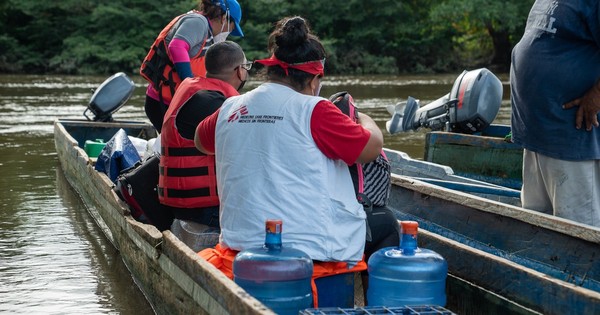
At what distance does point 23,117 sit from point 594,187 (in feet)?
41.5

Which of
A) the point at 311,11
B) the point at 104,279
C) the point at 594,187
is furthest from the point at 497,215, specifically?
the point at 311,11

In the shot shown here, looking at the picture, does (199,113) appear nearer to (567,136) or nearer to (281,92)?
(281,92)

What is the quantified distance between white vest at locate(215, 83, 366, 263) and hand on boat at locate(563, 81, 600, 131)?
129cm

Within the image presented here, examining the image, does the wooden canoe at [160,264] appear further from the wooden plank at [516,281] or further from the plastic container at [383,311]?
the wooden plank at [516,281]

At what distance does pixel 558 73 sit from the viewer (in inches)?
165

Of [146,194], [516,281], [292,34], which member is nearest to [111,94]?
[146,194]

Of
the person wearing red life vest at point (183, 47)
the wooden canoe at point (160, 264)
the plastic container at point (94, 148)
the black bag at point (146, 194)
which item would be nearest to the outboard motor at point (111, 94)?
the plastic container at point (94, 148)

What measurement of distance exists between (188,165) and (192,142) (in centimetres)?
11

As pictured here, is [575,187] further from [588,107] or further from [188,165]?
[188,165]

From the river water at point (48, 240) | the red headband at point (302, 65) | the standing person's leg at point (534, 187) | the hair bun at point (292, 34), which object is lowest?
the river water at point (48, 240)

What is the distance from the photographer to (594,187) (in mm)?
4262

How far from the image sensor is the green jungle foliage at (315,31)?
103ft

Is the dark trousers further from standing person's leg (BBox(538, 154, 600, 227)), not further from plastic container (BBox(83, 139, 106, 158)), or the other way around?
standing person's leg (BBox(538, 154, 600, 227))

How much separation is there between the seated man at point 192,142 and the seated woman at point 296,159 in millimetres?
969
